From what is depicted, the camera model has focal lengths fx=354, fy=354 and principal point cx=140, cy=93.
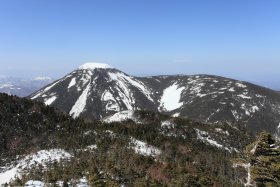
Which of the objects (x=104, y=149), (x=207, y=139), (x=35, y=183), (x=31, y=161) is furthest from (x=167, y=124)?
(x=35, y=183)

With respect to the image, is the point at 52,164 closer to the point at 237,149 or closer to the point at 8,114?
the point at 8,114

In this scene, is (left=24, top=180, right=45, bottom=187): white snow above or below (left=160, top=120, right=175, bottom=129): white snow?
above

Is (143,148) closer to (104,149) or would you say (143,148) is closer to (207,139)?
(104,149)

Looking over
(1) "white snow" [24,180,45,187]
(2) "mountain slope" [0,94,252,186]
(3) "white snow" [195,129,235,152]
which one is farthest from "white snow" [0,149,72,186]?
(3) "white snow" [195,129,235,152]

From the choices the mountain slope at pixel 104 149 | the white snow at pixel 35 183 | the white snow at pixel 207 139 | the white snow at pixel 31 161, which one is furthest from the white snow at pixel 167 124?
the white snow at pixel 35 183

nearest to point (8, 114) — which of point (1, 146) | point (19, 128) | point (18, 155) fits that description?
point (19, 128)

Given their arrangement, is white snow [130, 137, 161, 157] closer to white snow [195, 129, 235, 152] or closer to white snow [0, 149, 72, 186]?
white snow [0, 149, 72, 186]
